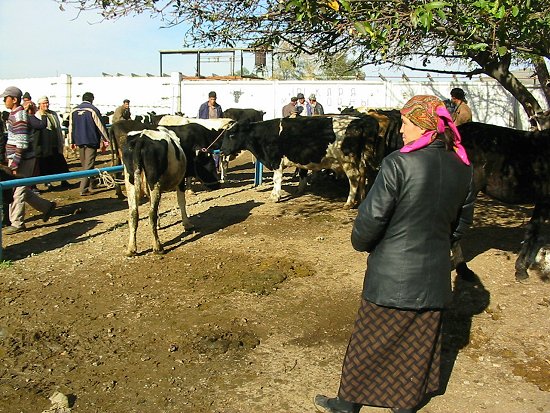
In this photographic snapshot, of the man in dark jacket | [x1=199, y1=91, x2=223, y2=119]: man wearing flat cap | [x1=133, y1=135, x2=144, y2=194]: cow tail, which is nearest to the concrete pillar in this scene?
[x1=199, y1=91, x2=223, y2=119]: man wearing flat cap

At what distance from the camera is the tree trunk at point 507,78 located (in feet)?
21.5

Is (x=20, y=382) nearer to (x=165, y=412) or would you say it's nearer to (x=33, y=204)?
(x=165, y=412)

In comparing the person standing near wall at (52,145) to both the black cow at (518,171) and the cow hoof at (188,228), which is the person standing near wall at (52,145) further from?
the black cow at (518,171)

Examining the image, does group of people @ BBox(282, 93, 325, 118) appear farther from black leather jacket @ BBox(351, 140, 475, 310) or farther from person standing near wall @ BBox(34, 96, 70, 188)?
black leather jacket @ BBox(351, 140, 475, 310)

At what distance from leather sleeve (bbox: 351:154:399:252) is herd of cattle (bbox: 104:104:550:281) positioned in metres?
3.26

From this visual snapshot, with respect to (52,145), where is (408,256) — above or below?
below

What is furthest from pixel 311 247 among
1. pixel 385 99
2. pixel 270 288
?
pixel 385 99

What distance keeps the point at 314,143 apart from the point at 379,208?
711 cm

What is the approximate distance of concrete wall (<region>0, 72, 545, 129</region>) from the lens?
20.6 m

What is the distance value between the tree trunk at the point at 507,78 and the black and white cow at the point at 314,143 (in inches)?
135

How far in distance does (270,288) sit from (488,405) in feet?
8.73

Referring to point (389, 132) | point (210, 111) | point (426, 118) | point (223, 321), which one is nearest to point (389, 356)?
point (426, 118)

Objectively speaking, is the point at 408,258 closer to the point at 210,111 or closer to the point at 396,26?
the point at 396,26

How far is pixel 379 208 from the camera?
3156 mm
